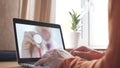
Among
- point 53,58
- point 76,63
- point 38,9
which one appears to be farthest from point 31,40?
point 38,9

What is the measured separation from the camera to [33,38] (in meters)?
1.17

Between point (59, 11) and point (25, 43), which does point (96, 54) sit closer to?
point (25, 43)

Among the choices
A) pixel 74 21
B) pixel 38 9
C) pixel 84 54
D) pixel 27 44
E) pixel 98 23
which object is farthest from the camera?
pixel 98 23

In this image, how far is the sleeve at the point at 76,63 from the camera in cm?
73

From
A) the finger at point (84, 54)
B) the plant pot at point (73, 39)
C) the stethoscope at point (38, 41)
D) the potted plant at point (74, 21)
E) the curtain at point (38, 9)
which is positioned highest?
the curtain at point (38, 9)

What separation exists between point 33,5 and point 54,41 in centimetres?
74

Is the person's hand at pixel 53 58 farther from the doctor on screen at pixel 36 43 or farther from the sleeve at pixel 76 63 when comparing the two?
the doctor on screen at pixel 36 43

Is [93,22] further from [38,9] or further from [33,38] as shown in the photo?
[33,38]

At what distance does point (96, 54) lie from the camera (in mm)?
965

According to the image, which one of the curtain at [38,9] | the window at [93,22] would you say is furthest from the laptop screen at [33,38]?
the window at [93,22]

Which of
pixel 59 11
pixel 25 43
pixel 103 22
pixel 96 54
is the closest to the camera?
pixel 96 54

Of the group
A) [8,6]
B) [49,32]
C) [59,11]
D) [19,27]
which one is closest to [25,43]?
[19,27]

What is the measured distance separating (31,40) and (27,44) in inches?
1.6

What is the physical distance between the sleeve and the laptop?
0.87 ft
